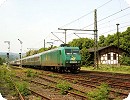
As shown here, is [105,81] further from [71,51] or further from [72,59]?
[71,51]

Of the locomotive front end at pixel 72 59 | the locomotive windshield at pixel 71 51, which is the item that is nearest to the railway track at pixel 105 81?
the locomotive front end at pixel 72 59

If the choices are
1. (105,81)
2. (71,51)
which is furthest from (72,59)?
(105,81)

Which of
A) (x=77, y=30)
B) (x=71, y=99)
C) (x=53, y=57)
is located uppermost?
(x=77, y=30)

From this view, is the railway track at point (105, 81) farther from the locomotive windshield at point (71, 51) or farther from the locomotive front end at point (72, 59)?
the locomotive windshield at point (71, 51)

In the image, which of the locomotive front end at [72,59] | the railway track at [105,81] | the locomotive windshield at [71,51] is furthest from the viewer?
the locomotive windshield at [71,51]

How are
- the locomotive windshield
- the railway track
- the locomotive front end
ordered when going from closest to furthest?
the railway track, the locomotive front end, the locomotive windshield

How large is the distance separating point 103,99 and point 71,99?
66.8 inches

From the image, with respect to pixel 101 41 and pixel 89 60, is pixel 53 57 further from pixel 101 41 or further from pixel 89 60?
pixel 101 41

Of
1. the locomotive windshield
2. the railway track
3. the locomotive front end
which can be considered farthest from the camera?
Answer: the locomotive windshield

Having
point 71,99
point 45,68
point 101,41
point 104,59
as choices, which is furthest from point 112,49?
point 71,99

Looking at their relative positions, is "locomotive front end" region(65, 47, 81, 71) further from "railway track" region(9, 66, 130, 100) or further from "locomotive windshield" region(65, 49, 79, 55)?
"railway track" region(9, 66, 130, 100)

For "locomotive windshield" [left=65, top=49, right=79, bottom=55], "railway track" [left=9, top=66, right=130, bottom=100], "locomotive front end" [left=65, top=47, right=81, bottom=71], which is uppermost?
"locomotive windshield" [left=65, top=49, right=79, bottom=55]

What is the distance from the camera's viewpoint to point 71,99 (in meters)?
10.8

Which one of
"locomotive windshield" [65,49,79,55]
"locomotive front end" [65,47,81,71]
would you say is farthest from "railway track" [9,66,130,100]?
"locomotive windshield" [65,49,79,55]
